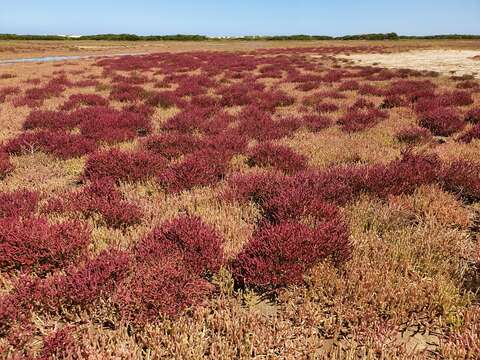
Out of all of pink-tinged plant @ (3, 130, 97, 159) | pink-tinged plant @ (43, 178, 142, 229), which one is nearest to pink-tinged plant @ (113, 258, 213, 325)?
pink-tinged plant @ (43, 178, 142, 229)

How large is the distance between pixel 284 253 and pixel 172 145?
4.39m

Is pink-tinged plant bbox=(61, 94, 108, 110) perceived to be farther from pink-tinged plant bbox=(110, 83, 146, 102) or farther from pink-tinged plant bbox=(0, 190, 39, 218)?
pink-tinged plant bbox=(0, 190, 39, 218)

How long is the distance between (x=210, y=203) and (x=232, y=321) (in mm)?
2123

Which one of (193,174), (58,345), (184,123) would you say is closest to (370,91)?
(184,123)

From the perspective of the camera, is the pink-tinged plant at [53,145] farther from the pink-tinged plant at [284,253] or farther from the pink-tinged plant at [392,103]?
the pink-tinged plant at [392,103]

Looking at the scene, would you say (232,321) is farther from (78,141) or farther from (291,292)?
(78,141)

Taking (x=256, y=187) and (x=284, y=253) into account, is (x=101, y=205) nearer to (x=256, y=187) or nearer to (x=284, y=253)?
(x=256, y=187)

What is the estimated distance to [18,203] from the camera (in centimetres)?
439

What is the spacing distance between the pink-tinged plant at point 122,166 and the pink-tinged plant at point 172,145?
28.6 inches

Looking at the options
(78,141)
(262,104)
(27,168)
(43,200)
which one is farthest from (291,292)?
(262,104)

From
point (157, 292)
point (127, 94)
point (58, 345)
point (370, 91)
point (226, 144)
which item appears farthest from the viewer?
point (370, 91)

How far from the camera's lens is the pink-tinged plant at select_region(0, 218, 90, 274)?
10.6 feet

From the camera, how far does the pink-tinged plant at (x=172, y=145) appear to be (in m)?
6.52

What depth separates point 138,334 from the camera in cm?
243
